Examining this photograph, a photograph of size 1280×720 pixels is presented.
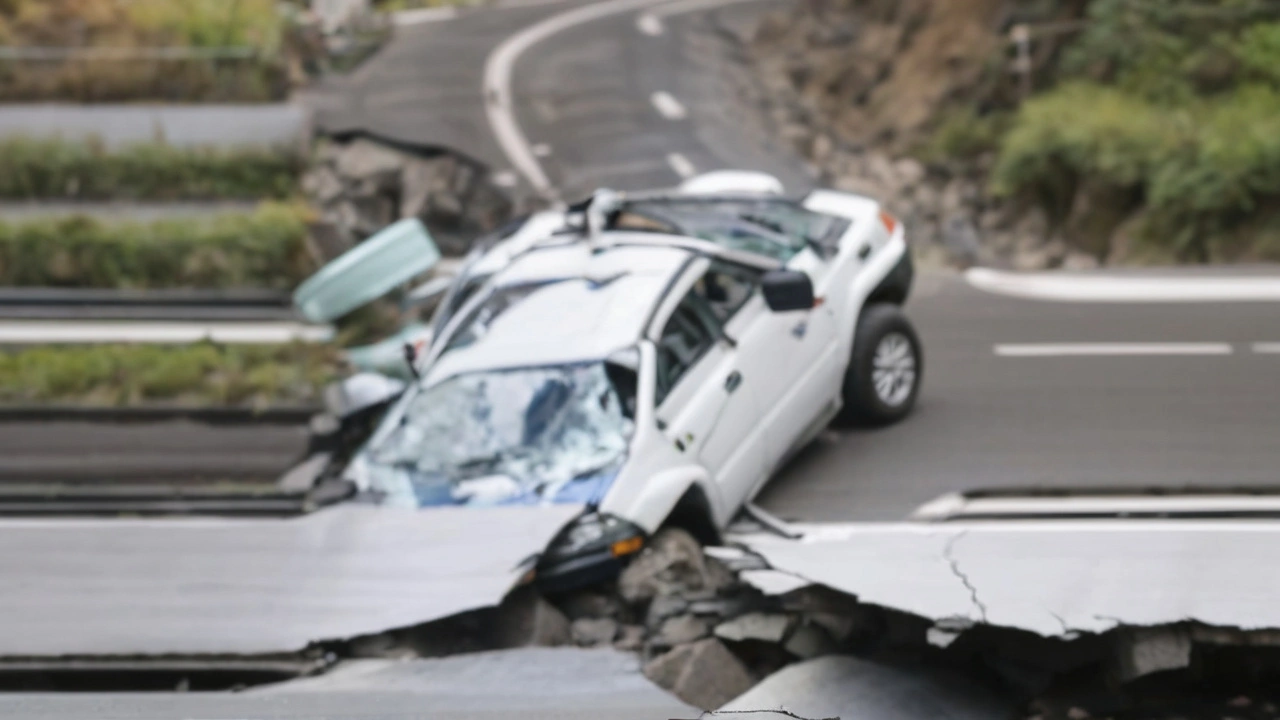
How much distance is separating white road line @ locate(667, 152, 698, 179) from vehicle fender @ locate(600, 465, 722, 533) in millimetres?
10810

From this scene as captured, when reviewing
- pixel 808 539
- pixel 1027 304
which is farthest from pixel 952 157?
pixel 808 539

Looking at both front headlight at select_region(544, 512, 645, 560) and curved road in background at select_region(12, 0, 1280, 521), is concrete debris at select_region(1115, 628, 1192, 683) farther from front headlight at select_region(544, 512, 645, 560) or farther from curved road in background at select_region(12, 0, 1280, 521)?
curved road in background at select_region(12, 0, 1280, 521)

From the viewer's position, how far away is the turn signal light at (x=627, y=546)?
8.31 m

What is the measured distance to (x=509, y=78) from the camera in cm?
2450

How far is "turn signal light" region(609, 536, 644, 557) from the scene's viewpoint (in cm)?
831

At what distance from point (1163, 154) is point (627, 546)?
13948mm

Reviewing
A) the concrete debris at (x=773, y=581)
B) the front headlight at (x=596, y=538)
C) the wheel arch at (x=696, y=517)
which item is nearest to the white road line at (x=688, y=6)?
the wheel arch at (x=696, y=517)

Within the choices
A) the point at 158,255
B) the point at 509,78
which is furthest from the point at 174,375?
the point at 509,78

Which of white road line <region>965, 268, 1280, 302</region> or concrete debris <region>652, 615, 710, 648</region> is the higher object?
white road line <region>965, 268, 1280, 302</region>

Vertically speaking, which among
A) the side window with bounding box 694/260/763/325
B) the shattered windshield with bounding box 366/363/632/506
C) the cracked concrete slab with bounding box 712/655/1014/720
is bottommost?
the cracked concrete slab with bounding box 712/655/1014/720

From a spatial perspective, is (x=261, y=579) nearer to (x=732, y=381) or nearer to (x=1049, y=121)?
(x=732, y=381)

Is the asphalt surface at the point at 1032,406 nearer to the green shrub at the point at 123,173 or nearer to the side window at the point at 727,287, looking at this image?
the side window at the point at 727,287

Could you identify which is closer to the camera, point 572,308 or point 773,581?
point 773,581

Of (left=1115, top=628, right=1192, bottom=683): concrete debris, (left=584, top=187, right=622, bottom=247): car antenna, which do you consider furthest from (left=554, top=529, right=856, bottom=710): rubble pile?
(left=584, top=187, right=622, bottom=247): car antenna
